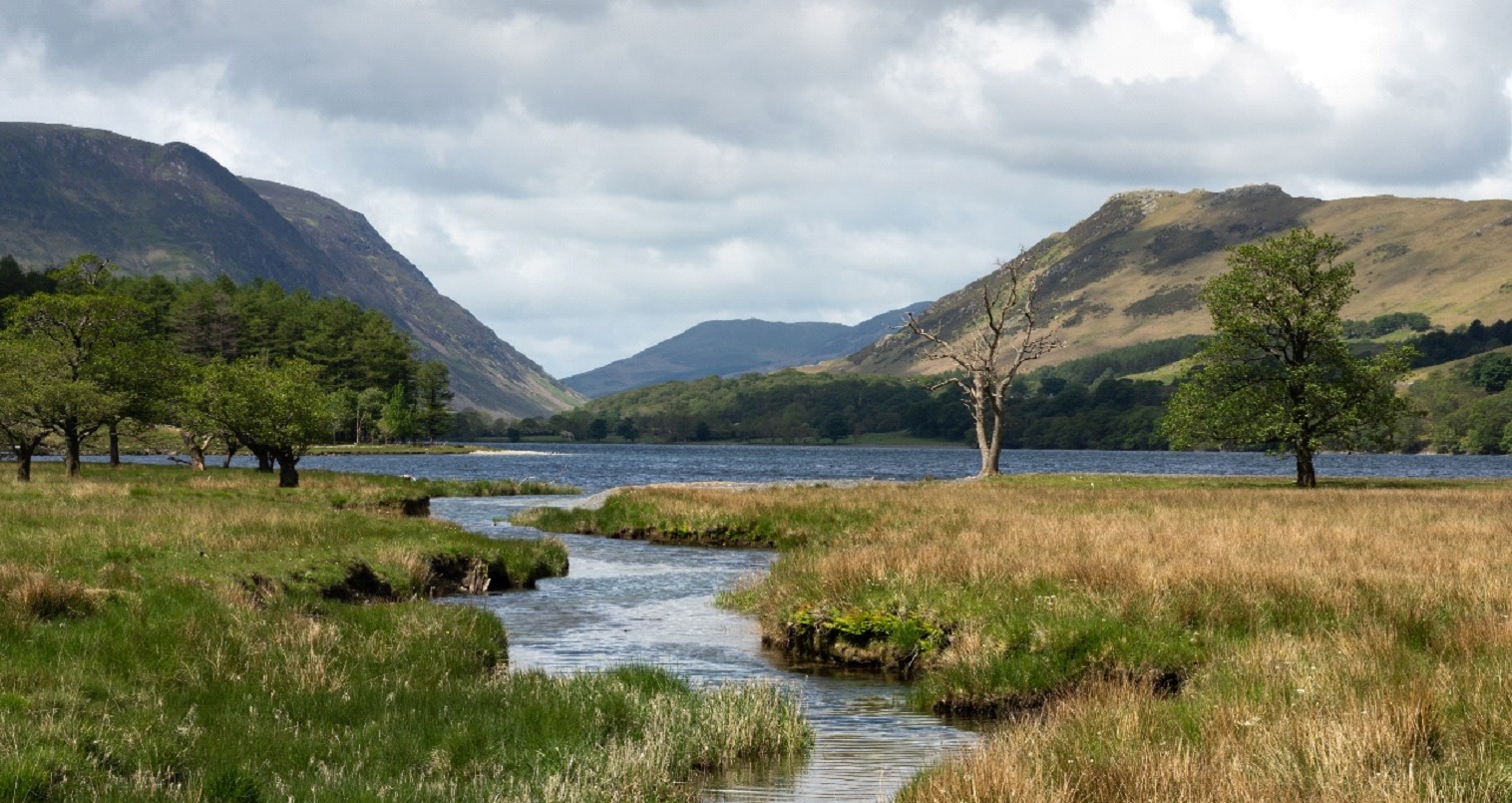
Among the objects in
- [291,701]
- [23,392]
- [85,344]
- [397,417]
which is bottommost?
[291,701]

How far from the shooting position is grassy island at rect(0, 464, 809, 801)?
30.4ft

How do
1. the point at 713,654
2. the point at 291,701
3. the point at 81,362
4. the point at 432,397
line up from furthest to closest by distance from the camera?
1. the point at 432,397
2. the point at 81,362
3. the point at 713,654
4. the point at 291,701

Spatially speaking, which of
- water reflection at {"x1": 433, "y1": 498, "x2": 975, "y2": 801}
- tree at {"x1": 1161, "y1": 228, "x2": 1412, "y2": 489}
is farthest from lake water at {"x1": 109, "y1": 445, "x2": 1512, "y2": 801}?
tree at {"x1": 1161, "y1": 228, "x2": 1412, "y2": 489}

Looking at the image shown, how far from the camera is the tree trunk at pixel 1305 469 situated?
54531mm

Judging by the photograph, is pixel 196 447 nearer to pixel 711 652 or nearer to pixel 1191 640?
pixel 711 652

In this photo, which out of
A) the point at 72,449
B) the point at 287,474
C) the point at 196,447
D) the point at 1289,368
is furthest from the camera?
the point at 196,447

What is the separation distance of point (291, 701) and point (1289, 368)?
171 feet

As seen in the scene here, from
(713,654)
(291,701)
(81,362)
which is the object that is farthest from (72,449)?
(291,701)

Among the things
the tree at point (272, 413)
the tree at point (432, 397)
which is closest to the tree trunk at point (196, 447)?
the tree at point (272, 413)

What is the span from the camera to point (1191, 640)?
1535 cm

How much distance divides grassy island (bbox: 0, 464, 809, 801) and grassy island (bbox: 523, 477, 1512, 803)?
312cm

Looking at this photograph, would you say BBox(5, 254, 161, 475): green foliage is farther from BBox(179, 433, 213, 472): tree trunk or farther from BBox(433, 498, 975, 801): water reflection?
BBox(433, 498, 975, 801): water reflection

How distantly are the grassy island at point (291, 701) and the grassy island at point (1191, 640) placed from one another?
312cm

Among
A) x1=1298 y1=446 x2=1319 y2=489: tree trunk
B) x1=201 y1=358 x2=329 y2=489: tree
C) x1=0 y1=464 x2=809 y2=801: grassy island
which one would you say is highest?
x1=201 y1=358 x2=329 y2=489: tree
